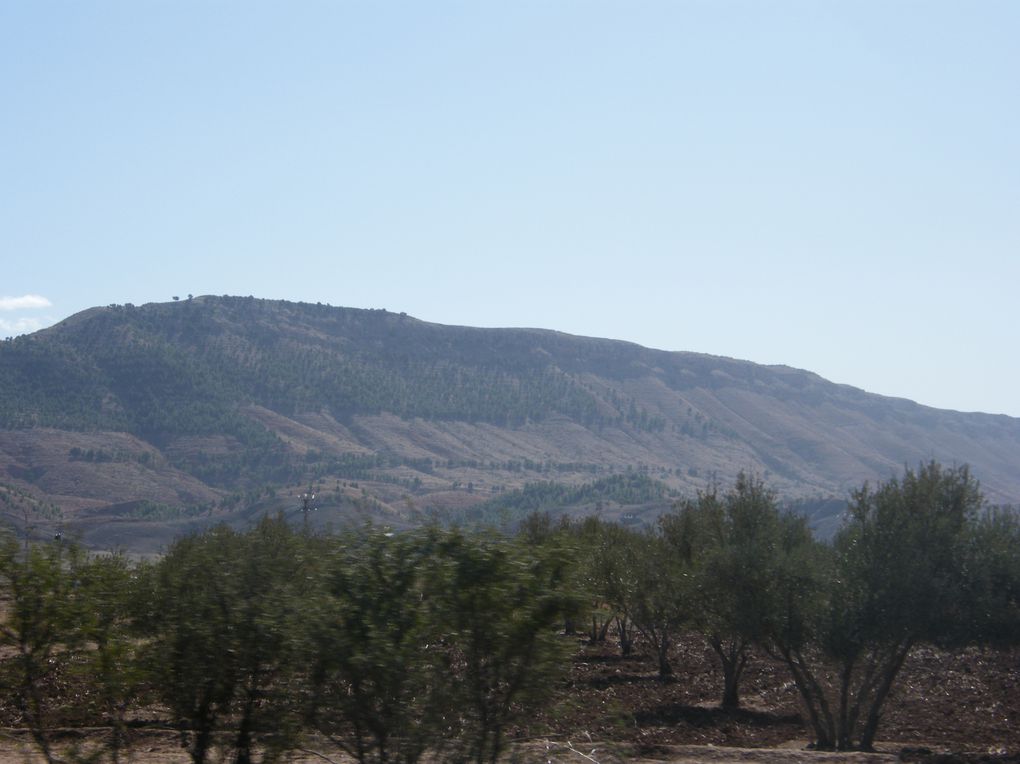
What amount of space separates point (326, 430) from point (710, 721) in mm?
138391

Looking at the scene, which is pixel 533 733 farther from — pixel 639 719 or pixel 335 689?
pixel 639 719

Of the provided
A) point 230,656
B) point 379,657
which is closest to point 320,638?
point 379,657

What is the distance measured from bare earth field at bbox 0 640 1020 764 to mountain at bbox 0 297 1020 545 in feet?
253

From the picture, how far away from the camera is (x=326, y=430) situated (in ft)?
509

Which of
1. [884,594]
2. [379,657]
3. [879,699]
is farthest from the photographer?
[879,699]

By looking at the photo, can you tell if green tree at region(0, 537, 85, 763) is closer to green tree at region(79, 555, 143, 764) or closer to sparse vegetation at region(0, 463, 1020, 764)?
sparse vegetation at region(0, 463, 1020, 764)

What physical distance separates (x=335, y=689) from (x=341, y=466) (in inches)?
5147

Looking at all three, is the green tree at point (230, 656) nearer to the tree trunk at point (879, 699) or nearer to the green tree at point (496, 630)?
the green tree at point (496, 630)

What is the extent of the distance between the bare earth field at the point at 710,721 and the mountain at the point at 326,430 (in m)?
77.2

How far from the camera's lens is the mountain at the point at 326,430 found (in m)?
120

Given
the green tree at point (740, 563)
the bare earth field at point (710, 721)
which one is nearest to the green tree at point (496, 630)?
the bare earth field at point (710, 721)

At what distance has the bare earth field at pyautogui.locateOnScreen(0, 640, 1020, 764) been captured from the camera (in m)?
12.0

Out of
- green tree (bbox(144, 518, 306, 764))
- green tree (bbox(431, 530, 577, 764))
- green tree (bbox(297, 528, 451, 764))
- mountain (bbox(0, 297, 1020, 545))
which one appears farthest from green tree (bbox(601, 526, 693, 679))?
mountain (bbox(0, 297, 1020, 545))

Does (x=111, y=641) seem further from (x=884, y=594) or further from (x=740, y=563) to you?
(x=884, y=594)
